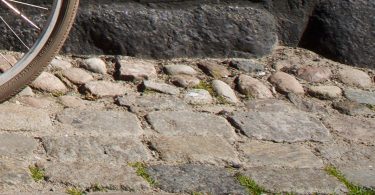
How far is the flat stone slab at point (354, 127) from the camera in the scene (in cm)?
426

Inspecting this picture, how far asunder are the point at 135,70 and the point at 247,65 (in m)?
0.61

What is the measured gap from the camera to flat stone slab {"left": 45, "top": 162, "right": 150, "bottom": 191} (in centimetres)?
343

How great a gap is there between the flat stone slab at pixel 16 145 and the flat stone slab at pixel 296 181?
82 cm

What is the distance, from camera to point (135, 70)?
4.71 meters

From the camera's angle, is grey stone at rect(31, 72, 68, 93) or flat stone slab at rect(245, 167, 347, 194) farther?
grey stone at rect(31, 72, 68, 93)

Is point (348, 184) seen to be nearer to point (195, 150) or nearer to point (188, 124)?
point (195, 150)

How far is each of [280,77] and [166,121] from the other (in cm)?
92

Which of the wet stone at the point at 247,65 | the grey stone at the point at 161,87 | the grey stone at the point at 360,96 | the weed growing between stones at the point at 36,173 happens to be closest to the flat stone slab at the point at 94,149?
the weed growing between stones at the point at 36,173

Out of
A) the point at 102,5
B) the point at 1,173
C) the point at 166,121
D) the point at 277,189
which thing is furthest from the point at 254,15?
the point at 1,173

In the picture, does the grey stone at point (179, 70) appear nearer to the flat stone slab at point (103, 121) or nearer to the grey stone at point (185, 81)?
the grey stone at point (185, 81)

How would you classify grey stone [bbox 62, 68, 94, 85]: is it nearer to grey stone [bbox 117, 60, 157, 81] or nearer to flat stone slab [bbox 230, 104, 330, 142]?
grey stone [bbox 117, 60, 157, 81]

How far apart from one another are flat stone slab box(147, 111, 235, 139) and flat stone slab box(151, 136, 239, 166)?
0.21 ft

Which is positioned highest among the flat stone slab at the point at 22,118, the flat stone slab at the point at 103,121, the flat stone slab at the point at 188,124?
the flat stone slab at the point at 22,118

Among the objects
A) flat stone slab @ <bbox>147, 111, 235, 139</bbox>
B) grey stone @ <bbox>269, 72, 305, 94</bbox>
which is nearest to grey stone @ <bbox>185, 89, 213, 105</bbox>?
flat stone slab @ <bbox>147, 111, 235, 139</bbox>
